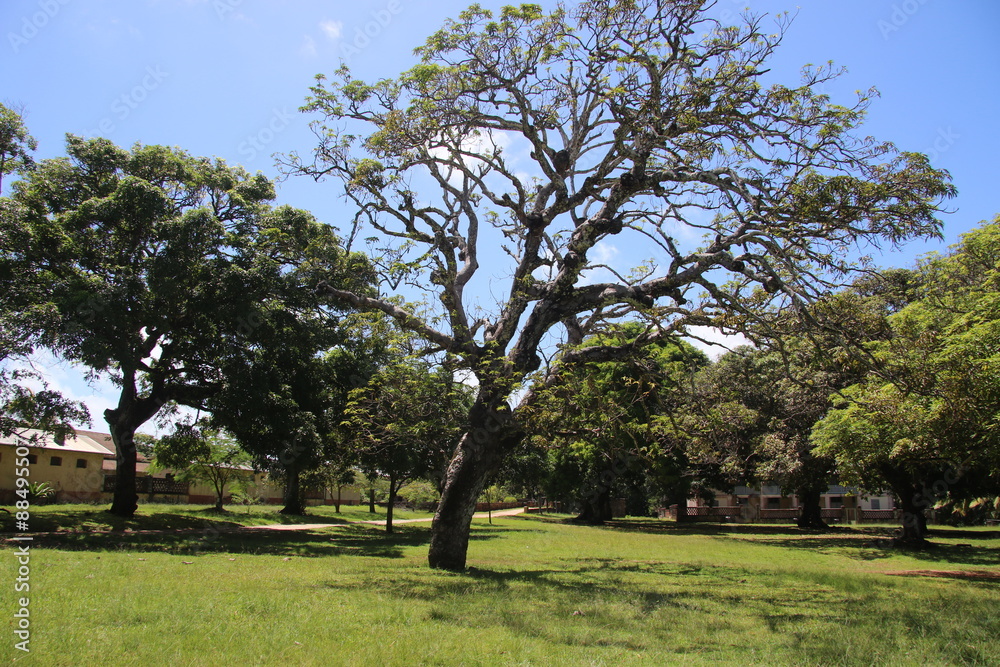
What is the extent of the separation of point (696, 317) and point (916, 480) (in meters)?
14.4

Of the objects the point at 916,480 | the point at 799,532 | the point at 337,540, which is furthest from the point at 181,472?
the point at 916,480

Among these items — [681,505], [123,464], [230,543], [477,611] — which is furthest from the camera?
[681,505]

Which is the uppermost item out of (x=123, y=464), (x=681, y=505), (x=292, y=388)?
(x=292, y=388)

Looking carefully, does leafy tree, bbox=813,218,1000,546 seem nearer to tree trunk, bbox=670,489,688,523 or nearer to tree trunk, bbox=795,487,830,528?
tree trunk, bbox=795,487,830,528

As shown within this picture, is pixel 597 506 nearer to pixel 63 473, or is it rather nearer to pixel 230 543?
pixel 230 543

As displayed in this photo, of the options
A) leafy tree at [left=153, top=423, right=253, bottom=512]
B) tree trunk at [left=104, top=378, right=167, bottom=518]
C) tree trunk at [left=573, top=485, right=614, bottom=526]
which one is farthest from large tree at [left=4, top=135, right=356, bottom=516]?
tree trunk at [left=573, top=485, right=614, bottom=526]

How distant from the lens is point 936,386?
9.67 m

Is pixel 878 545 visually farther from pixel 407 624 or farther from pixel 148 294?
pixel 148 294

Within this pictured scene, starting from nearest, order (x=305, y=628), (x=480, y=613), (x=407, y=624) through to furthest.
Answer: (x=305, y=628), (x=407, y=624), (x=480, y=613)

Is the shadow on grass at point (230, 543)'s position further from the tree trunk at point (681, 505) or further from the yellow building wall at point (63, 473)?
the tree trunk at point (681, 505)

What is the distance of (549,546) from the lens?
64.2ft

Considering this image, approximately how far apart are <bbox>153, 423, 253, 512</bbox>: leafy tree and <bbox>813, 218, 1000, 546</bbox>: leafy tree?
19.1m

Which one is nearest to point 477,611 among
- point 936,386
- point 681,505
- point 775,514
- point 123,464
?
point 936,386

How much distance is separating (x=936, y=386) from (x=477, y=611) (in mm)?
7826
